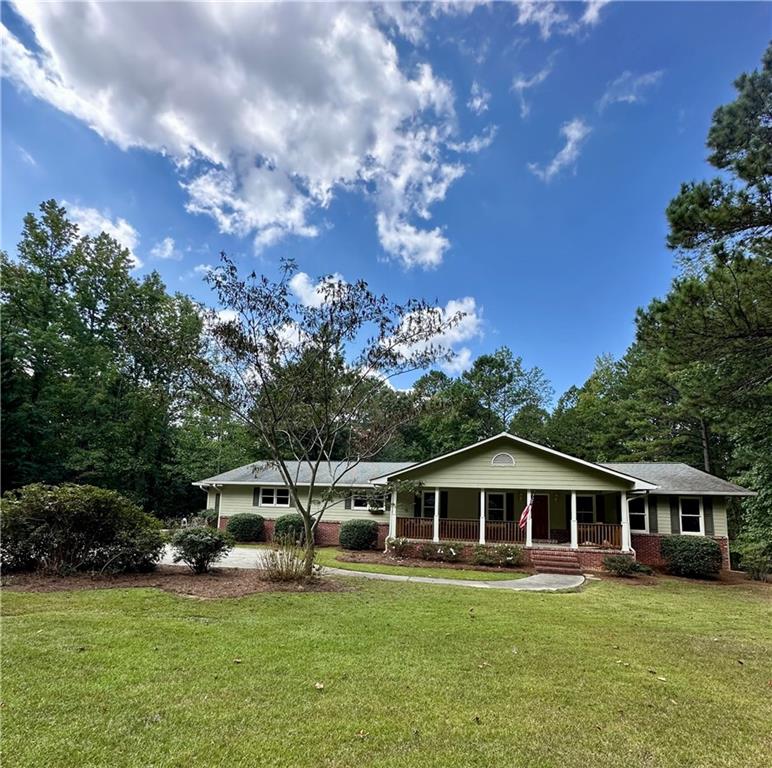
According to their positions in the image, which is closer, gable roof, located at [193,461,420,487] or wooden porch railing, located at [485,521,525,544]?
wooden porch railing, located at [485,521,525,544]

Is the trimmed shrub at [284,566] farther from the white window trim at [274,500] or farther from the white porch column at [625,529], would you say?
the white window trim at [274,500]

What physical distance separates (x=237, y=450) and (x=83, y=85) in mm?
26154

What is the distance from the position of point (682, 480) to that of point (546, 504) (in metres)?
5.24

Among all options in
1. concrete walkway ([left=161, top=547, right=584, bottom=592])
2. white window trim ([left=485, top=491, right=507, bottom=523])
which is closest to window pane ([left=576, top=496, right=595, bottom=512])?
white window trim ([left=485, top=491, right=507, bottom=523])

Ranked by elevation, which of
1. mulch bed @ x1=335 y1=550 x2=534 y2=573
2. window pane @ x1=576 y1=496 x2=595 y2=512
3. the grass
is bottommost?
mulch bed @ x1=335 y1=550 x2=534 y2=573

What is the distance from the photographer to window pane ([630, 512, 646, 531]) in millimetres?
17817

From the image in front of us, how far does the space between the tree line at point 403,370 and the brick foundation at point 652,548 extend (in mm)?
1302

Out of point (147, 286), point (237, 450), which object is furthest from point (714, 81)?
point (147, 286)

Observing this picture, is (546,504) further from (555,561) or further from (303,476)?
(303,476)

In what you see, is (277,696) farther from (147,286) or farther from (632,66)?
(147,286)

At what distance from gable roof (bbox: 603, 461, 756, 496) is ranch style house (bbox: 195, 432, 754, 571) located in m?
0.04

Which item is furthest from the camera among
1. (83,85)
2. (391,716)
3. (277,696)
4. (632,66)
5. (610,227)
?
(610,227)

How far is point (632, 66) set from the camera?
39.7 ft

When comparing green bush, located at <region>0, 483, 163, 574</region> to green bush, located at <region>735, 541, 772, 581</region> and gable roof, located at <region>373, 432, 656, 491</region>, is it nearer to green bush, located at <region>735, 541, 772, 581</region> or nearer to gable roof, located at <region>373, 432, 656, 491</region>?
gable roof, located at <region>373, 432, 656, 491</region>
